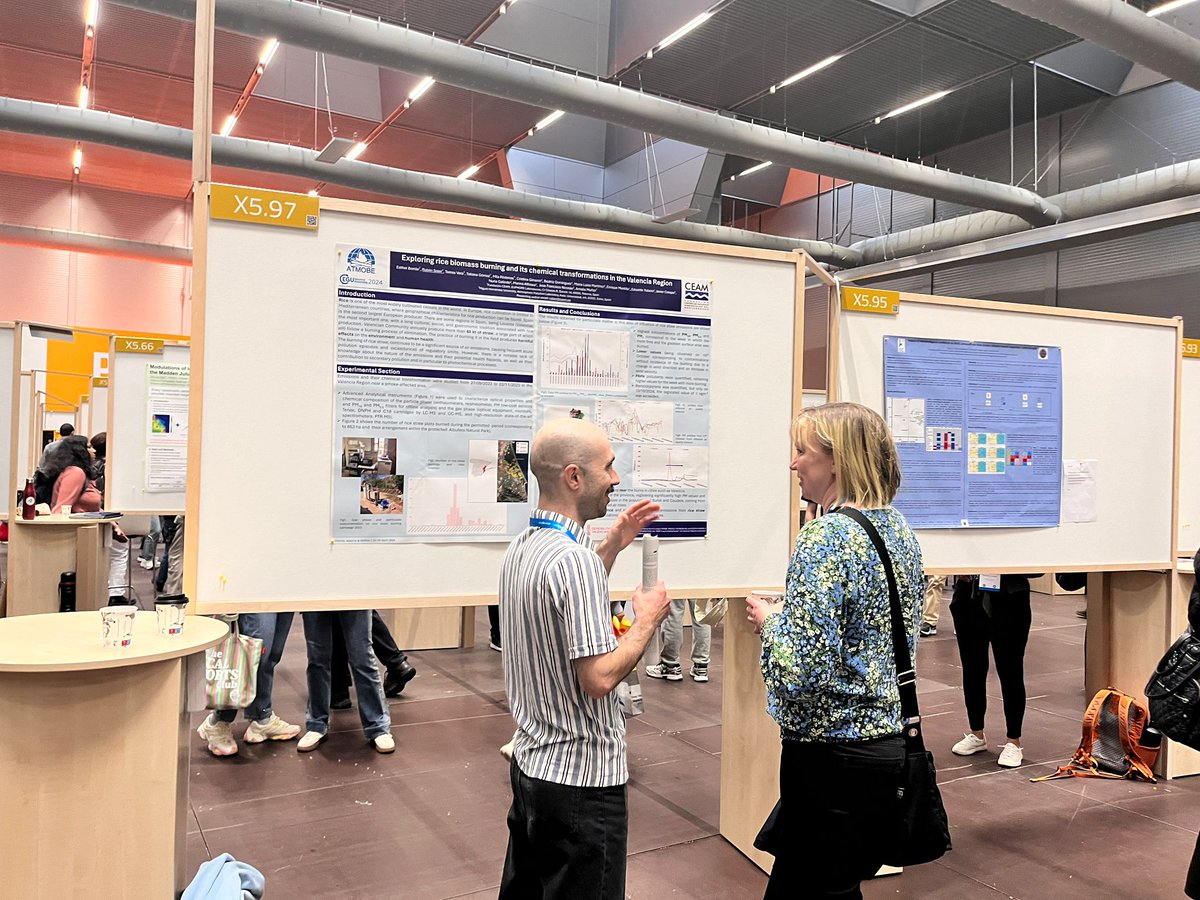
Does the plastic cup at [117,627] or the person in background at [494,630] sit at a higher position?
the plastic cup at [117,627]

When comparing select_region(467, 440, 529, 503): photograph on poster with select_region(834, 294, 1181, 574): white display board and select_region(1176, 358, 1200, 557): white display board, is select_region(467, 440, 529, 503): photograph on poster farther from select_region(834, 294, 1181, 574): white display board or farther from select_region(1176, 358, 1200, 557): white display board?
select_region(1176, 358, 1200, 557): white display board

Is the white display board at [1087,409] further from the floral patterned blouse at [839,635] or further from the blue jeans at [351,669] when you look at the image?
the blue jeans at [351,669]

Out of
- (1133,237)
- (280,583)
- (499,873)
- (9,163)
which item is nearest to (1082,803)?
(499,873)

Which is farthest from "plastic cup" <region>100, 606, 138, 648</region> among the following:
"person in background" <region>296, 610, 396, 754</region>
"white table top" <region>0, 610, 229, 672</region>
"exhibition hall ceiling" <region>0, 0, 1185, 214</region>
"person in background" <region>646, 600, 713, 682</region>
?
"exhibition hall ceiling" <region>0, 0, 1185, 214</region>

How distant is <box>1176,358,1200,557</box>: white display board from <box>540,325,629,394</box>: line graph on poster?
2.91 meters

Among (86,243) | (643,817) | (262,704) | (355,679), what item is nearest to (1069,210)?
(643,817)

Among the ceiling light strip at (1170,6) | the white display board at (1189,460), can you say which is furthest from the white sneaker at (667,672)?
the ceiling light strip at (1170,6)

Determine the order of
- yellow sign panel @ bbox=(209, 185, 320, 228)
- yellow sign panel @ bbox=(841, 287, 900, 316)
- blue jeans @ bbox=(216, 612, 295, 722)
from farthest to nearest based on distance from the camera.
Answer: blue jeans @ bbox=(216, 612, 295, 722) → yellow sign panel @ bbox=(841, 287, 900, 316) → yellow sign panel @ bbox=(209, 185, 320, 228)

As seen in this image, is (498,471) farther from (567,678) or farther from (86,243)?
(86,243)

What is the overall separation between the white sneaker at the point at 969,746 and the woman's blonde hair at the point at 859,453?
2.81 meters

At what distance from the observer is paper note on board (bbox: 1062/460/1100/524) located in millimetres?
3424

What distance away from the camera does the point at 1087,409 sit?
348 centimetres

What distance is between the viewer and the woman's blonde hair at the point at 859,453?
175cm

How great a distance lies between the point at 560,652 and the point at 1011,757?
3.17 metres
